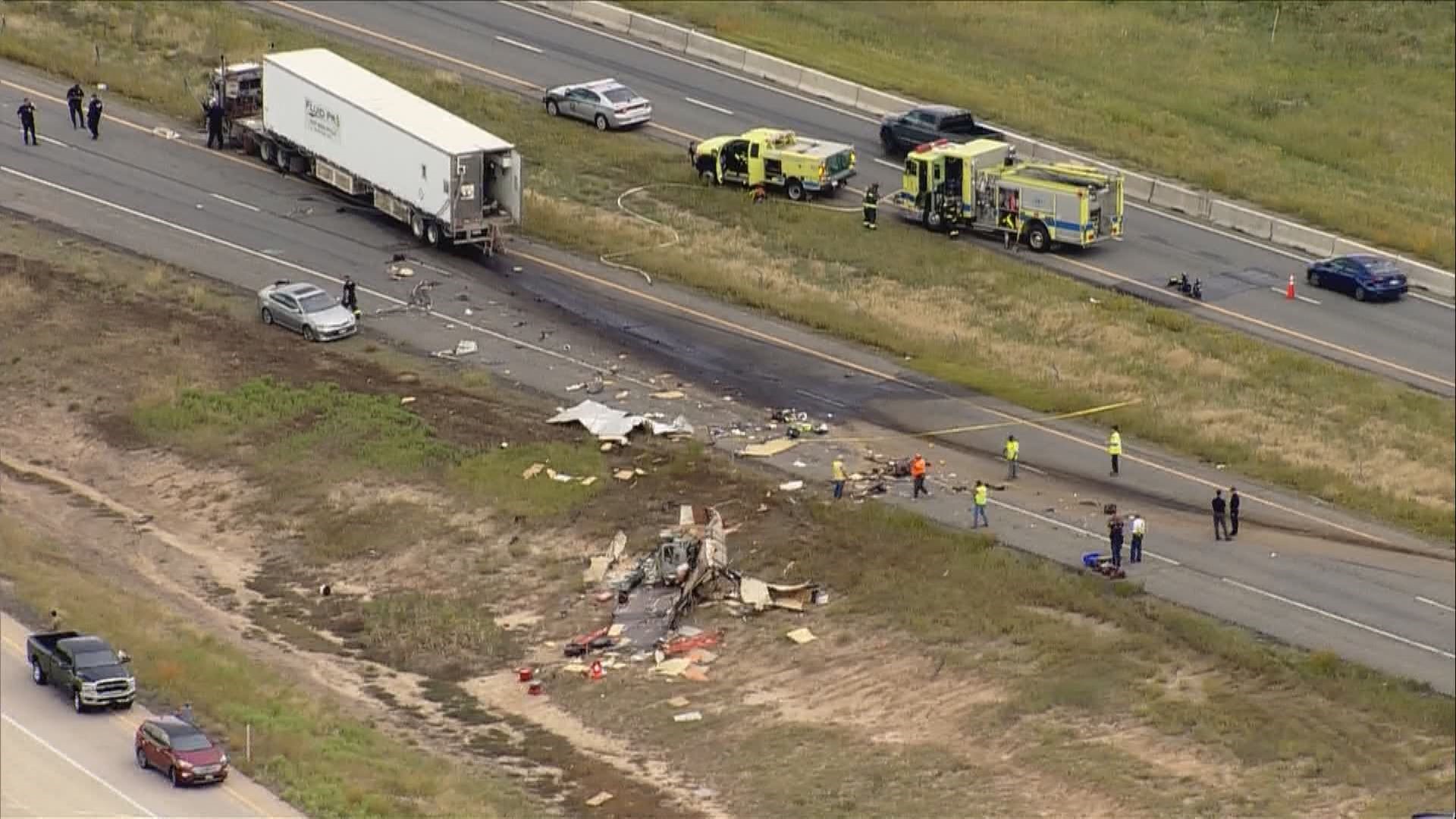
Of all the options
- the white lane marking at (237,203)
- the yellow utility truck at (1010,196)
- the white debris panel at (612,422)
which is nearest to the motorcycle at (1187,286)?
the yellow utility truck at (1010,196)

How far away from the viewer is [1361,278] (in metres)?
83.8

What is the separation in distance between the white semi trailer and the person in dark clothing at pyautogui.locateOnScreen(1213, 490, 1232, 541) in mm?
25791

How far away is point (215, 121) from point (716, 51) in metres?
22.8

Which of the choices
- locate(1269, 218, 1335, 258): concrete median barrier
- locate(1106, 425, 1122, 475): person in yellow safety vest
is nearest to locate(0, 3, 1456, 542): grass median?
locate(1106, 425, 1122, 475): person in yellow safety vest

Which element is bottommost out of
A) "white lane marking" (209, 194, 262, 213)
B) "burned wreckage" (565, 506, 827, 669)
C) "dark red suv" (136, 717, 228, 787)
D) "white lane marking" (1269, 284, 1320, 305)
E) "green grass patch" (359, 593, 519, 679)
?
"green grass patch" (359, 593, 519, 679)

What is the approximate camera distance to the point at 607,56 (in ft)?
335

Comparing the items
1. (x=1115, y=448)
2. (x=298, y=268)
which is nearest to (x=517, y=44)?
(x=298, y=268)

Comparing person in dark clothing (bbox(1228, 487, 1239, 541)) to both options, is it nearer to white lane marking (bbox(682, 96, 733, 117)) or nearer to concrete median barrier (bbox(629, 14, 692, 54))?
white lane marking (bbox(682, 96, 733, 117))

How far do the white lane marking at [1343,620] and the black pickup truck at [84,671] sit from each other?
25665 millimetres

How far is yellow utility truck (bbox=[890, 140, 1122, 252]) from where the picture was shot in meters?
84.5

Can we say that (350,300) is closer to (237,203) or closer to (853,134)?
(237,203)

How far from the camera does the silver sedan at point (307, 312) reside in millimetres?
74875

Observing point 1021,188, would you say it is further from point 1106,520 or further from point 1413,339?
point 1106,520

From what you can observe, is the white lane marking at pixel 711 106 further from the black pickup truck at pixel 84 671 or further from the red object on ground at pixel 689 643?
the black pickup truck at pixel 84 671
